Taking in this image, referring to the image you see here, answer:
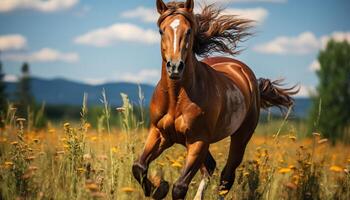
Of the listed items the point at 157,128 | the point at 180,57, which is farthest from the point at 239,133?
the point at 180,57

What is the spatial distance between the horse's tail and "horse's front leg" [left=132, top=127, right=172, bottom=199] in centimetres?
355

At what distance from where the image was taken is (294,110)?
9.53m

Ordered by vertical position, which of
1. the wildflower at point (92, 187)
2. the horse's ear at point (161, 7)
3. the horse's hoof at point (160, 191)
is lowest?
the horse's hoof at point (160, 191)

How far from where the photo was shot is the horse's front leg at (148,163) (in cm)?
570

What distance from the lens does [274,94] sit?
30.7 feet

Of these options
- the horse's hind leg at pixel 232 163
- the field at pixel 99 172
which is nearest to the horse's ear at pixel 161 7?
the field at pixel 99 172

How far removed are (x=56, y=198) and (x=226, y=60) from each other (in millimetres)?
3722

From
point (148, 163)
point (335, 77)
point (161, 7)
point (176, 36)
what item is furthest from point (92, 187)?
point (335, 77)

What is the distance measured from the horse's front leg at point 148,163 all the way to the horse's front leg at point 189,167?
0.13 metres

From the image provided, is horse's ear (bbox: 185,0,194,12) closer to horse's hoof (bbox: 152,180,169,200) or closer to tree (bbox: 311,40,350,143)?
horse's hoof (bbox: 152,180,169,200)

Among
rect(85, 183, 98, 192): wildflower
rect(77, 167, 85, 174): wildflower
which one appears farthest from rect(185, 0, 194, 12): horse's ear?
rect(85, 183, 98, 192): wildflower

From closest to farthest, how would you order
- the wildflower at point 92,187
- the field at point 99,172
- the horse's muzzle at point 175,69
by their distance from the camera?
the wildflower at point 92,187
the horse's muzzle at point 175,69
the field at point 99,172

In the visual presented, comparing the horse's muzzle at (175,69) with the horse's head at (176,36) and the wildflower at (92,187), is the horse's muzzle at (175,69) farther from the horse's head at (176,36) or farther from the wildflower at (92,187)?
the wildflower at (92,187)

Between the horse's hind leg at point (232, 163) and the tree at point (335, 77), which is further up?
the horse's hind leg at point (232, 163)
